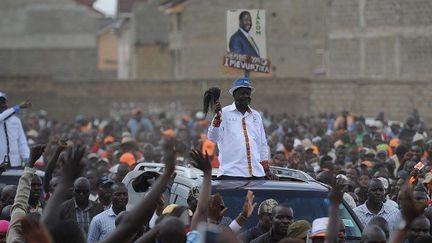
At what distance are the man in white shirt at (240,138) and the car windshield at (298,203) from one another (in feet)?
3.70

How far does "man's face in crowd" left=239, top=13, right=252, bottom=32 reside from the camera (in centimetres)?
1806

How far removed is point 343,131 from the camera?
81.5ft

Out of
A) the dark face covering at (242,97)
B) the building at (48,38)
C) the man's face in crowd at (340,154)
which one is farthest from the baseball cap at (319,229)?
the building at (48,38)

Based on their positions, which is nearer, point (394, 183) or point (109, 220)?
point (109, 220)

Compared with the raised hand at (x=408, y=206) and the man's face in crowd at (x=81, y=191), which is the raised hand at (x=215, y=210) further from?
the man's face in crowd at (x=81, y=191)

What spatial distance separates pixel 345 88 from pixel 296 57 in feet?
39.6

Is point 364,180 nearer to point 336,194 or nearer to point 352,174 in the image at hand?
point 352,174

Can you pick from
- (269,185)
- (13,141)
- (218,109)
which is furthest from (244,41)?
(269,185)

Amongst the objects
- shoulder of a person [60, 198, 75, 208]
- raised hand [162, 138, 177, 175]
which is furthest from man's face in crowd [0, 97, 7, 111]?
raised hand [162, 138, 177, 175]

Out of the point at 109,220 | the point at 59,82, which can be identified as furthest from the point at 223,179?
the point at 59,82

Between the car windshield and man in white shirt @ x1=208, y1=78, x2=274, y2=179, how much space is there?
1.13m

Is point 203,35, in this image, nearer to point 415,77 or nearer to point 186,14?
point 186,14

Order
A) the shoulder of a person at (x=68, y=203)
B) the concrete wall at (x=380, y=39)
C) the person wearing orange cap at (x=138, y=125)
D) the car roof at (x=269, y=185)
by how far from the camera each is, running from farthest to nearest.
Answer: the concrete wall at (x=380, y=39)
the person wearing orange cap at (x=138, y=125)
the shoulder of a person at (x=68, y=203)
the car roof at (x=269, y=185)

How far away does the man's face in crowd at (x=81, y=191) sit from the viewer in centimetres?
1227
